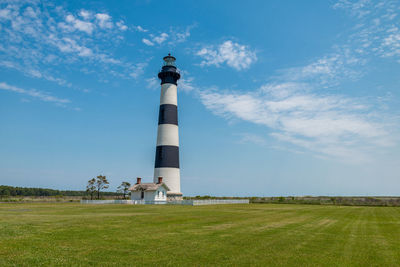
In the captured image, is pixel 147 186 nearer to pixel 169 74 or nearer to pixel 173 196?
pixel 173 196

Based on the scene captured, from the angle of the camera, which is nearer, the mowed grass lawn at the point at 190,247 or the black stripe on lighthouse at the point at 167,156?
the mowed grass lawn at the point at 190,247

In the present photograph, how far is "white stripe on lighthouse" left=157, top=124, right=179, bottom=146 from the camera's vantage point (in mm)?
49375

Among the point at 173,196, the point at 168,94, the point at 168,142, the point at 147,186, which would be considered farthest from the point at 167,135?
the point at 173,196

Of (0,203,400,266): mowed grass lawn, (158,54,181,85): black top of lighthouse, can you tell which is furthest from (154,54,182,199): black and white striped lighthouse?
(0,203,400,266): mowed grass lawn

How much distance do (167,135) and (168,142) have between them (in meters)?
1.27

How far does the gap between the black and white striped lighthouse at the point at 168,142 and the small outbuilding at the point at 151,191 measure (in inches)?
36.0

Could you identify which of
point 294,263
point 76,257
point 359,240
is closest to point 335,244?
point 359,240

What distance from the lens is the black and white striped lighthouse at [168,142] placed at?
161 ft

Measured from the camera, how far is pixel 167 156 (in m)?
49.1

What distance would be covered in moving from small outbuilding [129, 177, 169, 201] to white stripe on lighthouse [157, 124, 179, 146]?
6.34 m

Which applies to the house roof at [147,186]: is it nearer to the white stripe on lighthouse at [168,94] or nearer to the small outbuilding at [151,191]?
the small outbuilding at [151,191]

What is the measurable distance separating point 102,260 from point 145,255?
1.39 metres

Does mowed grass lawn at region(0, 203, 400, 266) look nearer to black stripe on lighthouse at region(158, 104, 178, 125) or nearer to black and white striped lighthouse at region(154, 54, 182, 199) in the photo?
black and white striped lighthouse at region(154, 54, 182, 199)

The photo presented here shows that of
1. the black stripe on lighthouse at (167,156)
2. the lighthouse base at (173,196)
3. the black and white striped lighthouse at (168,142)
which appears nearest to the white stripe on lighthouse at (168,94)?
the black and white striped lighthouse at (168,142)
